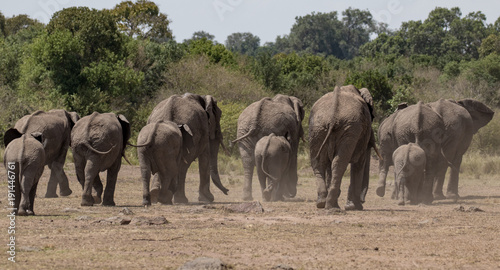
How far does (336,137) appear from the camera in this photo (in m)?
16.3

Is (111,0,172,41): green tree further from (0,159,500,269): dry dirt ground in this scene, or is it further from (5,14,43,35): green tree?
(0,159,500,269): dry dirt ground

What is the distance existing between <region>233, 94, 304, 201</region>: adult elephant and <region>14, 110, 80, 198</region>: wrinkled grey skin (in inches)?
164

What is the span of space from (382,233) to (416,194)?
6986 millimetres

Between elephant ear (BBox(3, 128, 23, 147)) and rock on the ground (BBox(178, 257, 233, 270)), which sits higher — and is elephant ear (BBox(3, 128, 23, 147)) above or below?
above

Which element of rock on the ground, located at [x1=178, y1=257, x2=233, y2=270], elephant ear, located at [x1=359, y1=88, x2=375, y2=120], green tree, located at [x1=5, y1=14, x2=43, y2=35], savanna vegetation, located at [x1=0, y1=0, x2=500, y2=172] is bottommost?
rock on the ground, located at [x1=178, y1=257, x2=233, y2=270]

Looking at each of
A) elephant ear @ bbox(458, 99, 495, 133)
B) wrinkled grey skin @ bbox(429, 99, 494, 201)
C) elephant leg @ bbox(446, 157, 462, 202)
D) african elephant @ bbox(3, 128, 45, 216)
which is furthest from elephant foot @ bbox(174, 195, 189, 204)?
elephant ear @ bbox(458, 99, 495, 133)

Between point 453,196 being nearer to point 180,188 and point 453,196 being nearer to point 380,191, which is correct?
point 380,191

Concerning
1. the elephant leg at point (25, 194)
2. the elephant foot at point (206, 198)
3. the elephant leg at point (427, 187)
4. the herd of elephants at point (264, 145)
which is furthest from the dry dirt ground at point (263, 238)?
the elephant foot at point (206, 198)

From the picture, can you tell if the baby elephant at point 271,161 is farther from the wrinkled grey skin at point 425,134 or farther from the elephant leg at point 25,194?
the elephant leg at point 25,194

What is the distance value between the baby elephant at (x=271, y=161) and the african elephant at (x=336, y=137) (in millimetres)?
3470

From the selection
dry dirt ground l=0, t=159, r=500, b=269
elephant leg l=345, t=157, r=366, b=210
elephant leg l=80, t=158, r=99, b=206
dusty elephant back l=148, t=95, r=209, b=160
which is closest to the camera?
dry dirt ground l=0, t=159, r=500, b=269

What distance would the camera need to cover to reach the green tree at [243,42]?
150250mm

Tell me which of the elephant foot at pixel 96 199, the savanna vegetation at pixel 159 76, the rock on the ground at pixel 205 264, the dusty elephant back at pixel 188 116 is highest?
the savanna vegetation at pixel 159 76

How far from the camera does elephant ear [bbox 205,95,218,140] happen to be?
21297 mm
